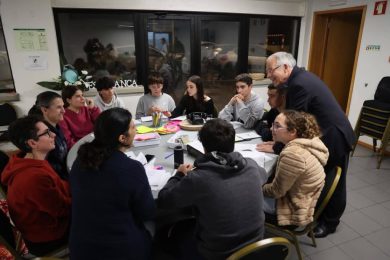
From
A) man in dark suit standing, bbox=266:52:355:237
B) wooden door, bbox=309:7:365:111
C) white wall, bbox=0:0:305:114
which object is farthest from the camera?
wooden door, bbox=309:7:365:111

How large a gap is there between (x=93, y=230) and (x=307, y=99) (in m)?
1.69

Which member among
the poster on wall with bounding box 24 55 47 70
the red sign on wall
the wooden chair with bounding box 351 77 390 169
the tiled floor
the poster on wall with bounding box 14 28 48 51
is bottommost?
the tiled floor

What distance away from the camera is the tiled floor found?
205 cm

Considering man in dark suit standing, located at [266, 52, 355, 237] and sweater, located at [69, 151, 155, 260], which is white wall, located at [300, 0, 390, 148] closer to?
man in dark suit standing, located at [266, 52, 355, 237]

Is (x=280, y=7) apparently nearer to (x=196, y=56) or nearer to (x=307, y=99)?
(x=196, y=56)

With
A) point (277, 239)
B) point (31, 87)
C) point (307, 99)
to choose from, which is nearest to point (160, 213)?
Result: point (277, 239)

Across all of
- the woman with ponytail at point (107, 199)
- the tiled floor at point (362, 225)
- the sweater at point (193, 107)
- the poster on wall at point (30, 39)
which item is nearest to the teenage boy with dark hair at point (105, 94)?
the sweater at point (193, 107)

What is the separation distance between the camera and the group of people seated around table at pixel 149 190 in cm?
116

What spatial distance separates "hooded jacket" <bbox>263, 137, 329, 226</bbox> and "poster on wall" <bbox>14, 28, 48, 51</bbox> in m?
3.44

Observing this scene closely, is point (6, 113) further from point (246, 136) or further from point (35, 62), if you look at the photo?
point (246, 136)

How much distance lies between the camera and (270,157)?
6.20 feet

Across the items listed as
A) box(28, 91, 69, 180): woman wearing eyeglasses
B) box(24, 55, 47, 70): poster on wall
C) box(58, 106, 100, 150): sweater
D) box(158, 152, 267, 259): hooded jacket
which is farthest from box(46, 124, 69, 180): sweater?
box(24, 55, 47, 70): poster on wall

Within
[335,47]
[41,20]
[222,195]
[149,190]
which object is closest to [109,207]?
[149,190]

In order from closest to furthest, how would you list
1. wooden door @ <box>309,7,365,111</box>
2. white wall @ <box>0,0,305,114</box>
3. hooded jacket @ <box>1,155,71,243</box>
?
hooded jacket @ <box>1,155,71,243</box>
white wall @ <box>0,0,305,114</box>
wooden door @ <box>309,7,365,111</box>
